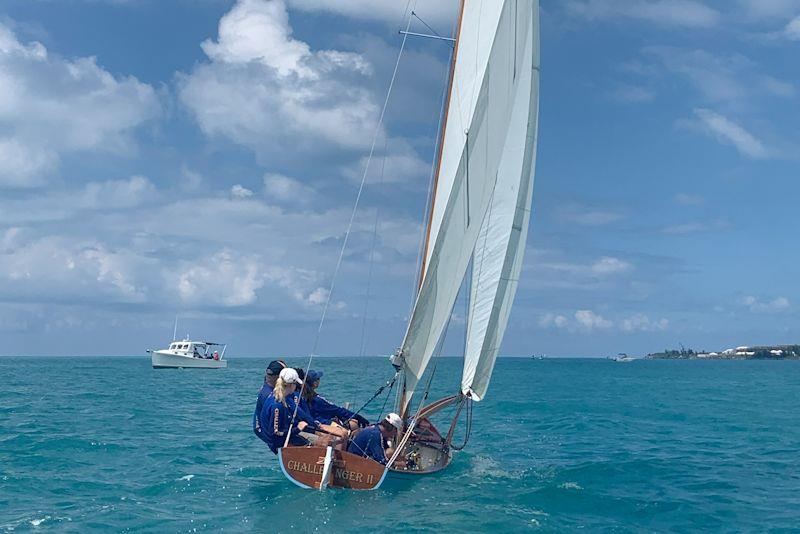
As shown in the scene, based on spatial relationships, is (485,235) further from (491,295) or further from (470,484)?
(470,484)

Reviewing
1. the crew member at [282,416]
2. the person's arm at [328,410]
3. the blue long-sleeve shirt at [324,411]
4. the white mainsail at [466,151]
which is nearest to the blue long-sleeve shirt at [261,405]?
the crew member at [282,416]

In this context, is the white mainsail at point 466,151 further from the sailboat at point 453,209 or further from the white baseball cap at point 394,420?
the white baseball cap at point 394,420

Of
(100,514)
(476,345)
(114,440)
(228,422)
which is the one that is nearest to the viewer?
(100,514)

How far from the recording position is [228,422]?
1218 inches

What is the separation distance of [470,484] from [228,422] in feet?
50.9

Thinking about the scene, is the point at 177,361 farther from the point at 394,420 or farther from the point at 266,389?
the point at 394,420

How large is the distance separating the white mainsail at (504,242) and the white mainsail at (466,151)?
10.9 feet

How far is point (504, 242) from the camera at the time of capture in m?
21.6

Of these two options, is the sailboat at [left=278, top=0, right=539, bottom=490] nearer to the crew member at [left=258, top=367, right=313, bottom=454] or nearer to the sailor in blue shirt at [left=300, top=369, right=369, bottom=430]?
the crew member at [left=258, top=367, right=313, bottom=454]

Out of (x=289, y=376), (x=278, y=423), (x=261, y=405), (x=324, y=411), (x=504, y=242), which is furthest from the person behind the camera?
(x=504, y=242)

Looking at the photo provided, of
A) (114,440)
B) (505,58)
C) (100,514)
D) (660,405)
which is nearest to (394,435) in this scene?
(100,514)

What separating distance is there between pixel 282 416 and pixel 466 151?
6976mm

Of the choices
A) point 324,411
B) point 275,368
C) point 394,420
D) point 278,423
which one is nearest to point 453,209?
point 394,420

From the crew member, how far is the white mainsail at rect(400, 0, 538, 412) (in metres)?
3.05
